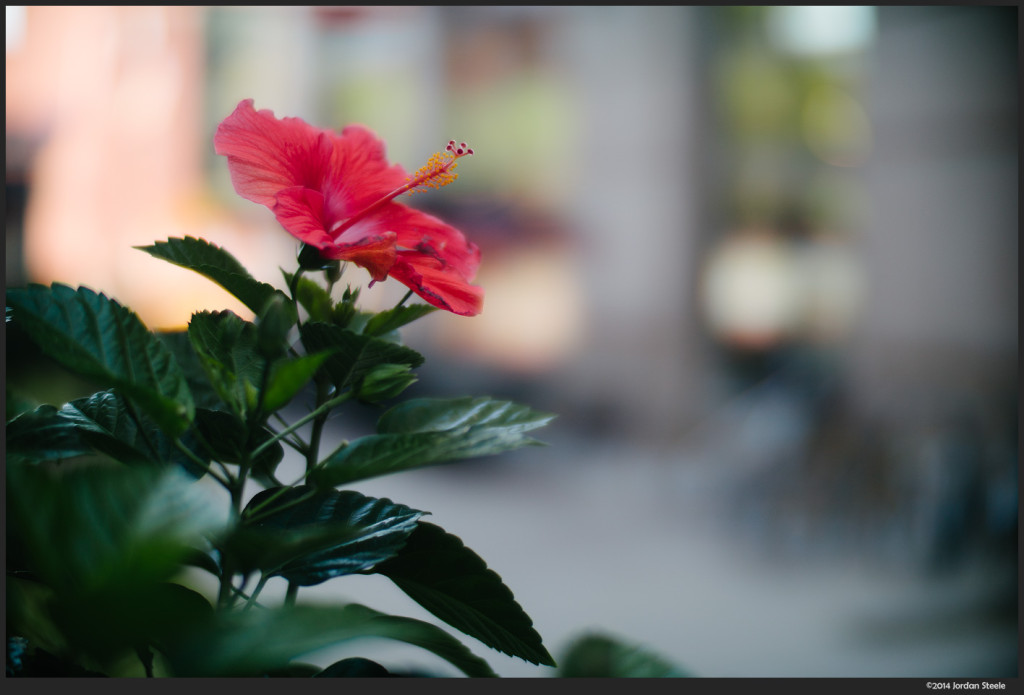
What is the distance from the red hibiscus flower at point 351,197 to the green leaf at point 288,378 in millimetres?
70

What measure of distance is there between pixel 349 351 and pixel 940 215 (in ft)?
10.8

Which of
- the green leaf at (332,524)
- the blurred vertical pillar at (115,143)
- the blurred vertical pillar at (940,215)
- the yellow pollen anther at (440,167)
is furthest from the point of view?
the blurred vertical pillar at (115,143)

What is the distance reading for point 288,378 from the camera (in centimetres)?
31

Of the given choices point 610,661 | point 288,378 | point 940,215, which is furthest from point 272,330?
point 940,215

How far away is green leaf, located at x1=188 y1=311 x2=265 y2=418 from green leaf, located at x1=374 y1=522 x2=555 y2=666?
0.10m

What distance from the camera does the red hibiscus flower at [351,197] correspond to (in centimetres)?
36

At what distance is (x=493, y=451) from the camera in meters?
0.30

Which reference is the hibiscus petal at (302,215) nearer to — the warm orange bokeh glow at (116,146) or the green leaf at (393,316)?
the green leaf at (393,316)

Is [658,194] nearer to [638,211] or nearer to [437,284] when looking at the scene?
[638,211]

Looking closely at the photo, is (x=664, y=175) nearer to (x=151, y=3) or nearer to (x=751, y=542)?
(x=751, y=542)

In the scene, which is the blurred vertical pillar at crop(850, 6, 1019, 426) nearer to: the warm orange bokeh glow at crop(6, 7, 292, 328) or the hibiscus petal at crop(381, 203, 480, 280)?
the hibiscus petal at crop(381, 203, 480, 280)

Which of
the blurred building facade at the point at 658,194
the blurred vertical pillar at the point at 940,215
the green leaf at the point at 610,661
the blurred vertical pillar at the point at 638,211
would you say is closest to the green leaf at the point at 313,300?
the green leaf at the point at 610,661

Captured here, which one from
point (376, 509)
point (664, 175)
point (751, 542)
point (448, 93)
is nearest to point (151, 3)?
point (376, 509)
